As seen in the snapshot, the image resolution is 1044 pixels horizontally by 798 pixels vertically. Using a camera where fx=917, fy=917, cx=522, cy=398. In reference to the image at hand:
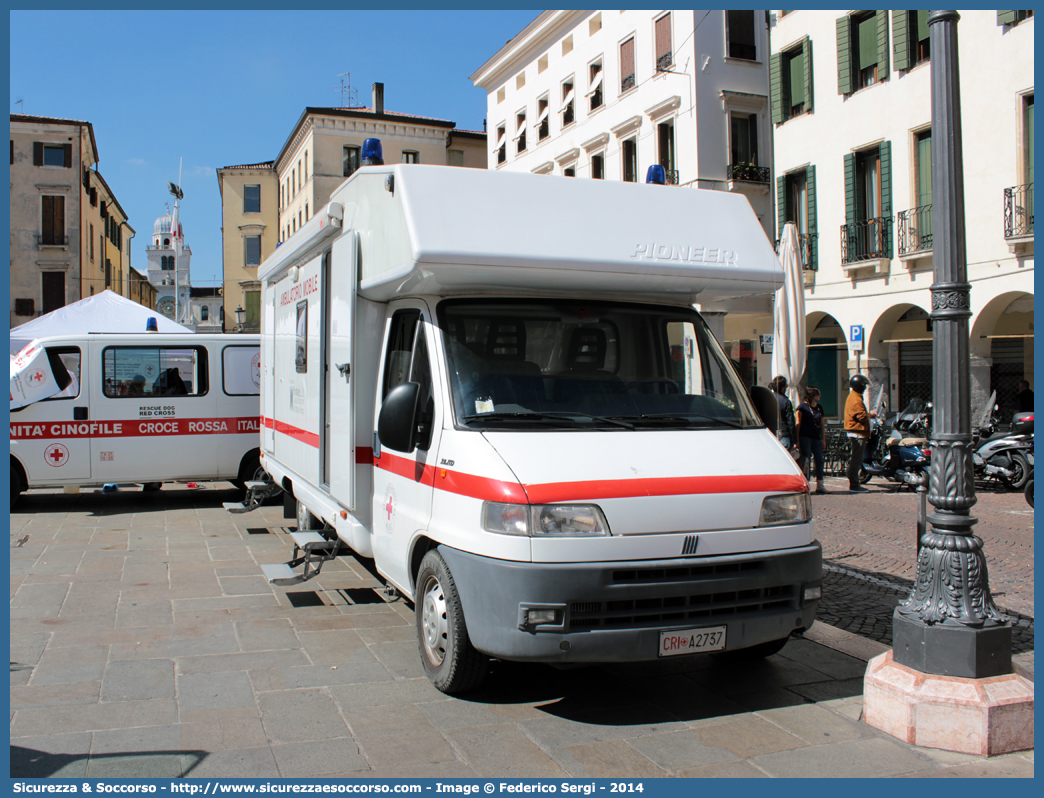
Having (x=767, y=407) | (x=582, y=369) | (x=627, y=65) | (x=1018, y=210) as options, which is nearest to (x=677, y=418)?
(x=582, y=369)

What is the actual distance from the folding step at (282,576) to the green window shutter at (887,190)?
18.4 m

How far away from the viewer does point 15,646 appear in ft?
18.7

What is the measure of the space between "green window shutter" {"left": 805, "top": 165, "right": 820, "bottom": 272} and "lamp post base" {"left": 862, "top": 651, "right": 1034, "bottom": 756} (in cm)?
2059

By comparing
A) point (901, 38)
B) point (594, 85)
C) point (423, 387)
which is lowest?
point (423, 387)

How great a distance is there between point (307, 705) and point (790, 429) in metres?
10.2

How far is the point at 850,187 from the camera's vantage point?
2212cm

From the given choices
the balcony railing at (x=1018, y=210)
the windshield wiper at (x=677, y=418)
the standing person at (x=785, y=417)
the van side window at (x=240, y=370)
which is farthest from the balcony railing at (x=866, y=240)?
the windshield wiper at (x=677, y=418)

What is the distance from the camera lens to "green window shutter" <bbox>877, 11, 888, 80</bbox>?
20.7m

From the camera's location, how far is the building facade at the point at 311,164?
52312mm

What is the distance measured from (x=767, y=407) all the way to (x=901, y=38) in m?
17.8

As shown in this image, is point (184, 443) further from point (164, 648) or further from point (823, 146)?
point (823, 146)

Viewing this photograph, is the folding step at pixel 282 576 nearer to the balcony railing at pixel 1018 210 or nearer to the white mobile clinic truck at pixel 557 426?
the white mobile clinic truck at pixel 557 426

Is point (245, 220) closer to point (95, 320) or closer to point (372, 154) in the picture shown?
point (95, 320)

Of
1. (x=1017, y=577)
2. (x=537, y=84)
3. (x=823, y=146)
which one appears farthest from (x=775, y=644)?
(x=537, y=84)
